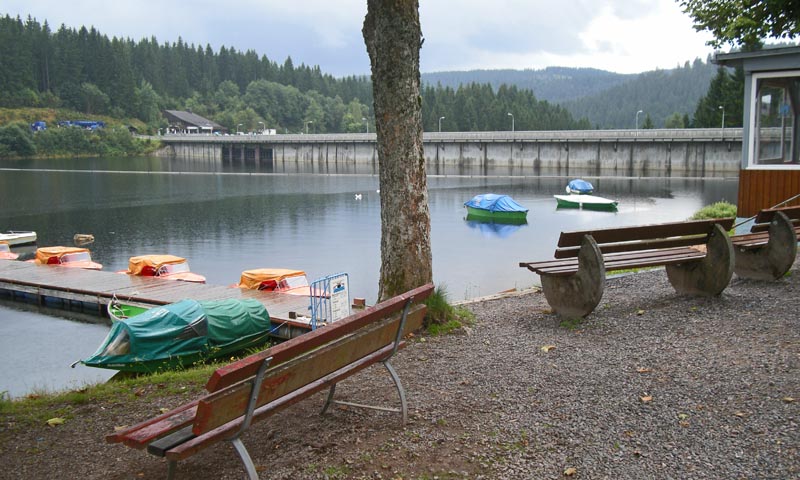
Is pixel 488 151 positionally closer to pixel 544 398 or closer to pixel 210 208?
pixel 210 208

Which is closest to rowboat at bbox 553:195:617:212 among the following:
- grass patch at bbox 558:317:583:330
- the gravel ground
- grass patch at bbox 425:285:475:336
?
grass patch at bbox 558:317:583:330

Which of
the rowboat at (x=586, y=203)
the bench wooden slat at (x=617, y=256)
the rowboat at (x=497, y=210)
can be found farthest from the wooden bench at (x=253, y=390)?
the rowboat at (x=586, y=203)

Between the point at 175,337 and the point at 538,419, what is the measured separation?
1173 centimetres

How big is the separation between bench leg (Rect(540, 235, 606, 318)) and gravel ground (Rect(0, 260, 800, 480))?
0.43 m

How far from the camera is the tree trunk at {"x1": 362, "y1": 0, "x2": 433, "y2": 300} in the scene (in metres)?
8.65

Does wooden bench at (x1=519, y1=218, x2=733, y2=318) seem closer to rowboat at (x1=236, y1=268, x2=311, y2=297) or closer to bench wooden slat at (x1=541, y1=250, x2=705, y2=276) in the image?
bench wooden slat at (x1=541, y1=250, x2=705, y2=276)

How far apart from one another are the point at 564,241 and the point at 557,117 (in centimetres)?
16326

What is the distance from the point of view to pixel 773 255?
10336mm

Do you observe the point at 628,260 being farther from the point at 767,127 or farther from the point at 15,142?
the point at 15,142

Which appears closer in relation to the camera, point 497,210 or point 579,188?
point 497,210

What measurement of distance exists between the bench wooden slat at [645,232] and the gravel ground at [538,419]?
1.15 m

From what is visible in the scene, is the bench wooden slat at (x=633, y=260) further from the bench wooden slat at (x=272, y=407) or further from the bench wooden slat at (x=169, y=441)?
the bench wooden slat at (x=169, y=441)

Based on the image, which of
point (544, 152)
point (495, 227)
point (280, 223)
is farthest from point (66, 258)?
point (544, 152)

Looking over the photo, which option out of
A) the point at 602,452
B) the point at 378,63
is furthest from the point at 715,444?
the point at 378,63
